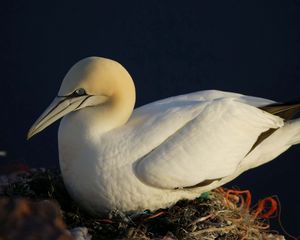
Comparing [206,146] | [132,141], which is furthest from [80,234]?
[206,146]

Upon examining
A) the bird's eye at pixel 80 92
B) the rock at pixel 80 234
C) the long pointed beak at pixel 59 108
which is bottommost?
the rock at pixel 80 234

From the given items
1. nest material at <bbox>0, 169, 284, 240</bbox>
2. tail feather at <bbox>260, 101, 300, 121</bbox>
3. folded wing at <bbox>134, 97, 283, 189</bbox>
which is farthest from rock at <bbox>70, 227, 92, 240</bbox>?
tail feather at <bbox>260, 101, 300, 121</bbox>

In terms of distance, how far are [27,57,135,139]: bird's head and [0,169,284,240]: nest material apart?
279 millimetres

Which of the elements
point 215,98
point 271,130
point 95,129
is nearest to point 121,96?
point 95,129

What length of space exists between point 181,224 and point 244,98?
23.9 inches

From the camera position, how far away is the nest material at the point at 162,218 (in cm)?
210

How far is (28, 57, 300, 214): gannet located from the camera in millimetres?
2117

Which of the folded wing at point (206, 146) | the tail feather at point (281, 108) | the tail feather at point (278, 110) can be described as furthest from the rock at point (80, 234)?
the tail feather at point (281, 108)

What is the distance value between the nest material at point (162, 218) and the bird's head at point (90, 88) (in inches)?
11.0

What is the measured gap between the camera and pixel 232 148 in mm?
2285

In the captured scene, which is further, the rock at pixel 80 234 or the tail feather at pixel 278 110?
the tail feather at pixel 278 110

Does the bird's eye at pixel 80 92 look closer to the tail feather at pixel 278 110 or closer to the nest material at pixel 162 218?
the nest material at pixel 162 218

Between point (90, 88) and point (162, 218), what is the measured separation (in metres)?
0.50

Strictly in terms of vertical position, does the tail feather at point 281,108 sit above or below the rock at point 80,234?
above
